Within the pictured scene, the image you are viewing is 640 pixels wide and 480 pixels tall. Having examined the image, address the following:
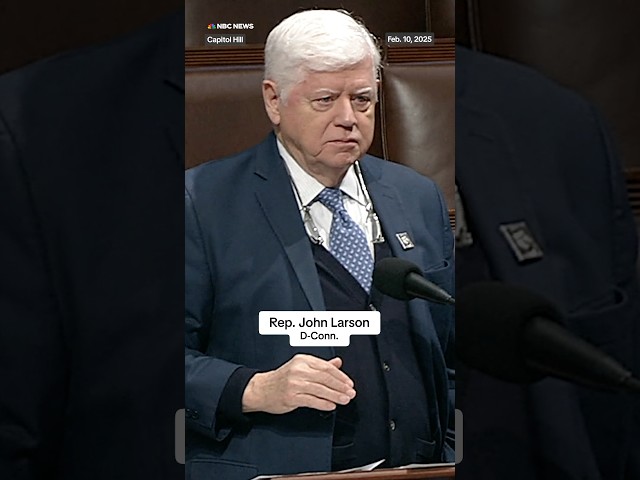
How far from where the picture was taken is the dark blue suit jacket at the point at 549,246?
73.3 inches

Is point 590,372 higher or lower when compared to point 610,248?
lower

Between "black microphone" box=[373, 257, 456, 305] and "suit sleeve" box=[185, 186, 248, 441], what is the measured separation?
1.07ft

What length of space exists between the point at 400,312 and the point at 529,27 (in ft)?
2.07

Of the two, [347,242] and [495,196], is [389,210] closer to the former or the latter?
[347,242]

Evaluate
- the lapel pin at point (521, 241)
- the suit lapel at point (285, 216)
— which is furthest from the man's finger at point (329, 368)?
the lapel pin at point (521, 241)

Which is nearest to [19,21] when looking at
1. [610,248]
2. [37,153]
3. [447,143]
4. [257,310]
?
[37,153]

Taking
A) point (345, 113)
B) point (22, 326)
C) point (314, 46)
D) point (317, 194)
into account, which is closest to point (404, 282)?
point (317, 194)

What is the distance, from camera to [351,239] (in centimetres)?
181

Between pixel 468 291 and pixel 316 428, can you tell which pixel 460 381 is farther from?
pixel 316 428

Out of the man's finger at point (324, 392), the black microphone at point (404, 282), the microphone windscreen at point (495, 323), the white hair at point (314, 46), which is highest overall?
the white hair at point (314, 46)

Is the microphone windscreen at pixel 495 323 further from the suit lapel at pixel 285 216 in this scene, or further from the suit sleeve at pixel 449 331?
the suit lapel at pixel 285 216

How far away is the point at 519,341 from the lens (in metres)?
1.83
